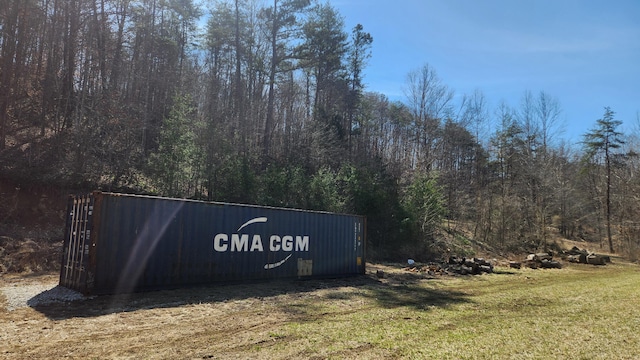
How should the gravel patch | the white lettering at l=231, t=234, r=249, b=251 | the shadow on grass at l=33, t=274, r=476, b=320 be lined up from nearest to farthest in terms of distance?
1. the shadow on grass at l=33, t=274, r=476, b=320
2. the gravel patch
3. the white lettering at l=231, t=234, r=249, b=251

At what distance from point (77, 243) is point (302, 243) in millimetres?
6230

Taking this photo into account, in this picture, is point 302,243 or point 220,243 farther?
point 302,243

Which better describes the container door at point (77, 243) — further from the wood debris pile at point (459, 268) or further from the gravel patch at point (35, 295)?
the wood debris pile at point (459, 268)

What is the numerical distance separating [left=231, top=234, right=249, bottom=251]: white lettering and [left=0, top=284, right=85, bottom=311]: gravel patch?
368cm

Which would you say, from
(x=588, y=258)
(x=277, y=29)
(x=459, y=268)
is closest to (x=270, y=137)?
(x=277, y=29)

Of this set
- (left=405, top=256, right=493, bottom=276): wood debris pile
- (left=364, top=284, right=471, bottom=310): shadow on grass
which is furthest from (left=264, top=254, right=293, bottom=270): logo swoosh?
(left=405, top=256, right=493, bottom=276): wood debris pile

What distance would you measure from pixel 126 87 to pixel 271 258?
19172 millimetres

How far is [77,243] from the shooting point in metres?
8.83

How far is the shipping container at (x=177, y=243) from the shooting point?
27.9 ft

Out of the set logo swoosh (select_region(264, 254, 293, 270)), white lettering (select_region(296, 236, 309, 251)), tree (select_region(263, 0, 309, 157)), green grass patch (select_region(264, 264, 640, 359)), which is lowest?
green grass patch (select_region(264, 264, 640, 359))

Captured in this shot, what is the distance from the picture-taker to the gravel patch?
25.4 ft

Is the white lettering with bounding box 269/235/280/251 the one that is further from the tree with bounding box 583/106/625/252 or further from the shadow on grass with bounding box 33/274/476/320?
the tree with bounding box 583/106/625/252

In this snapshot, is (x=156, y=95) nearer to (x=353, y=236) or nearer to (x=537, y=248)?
(x=353, y=236)

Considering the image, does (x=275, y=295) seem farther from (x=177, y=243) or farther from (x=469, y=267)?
(x=469, y=267)
